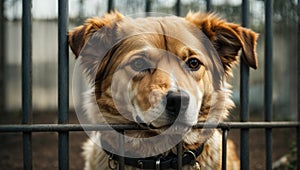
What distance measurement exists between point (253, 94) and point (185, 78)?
433cm

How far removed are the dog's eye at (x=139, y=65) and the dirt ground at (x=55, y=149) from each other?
286cm

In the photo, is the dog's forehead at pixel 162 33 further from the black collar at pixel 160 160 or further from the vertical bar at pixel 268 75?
the black collar at pixel 160 160

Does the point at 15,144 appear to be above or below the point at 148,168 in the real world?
below

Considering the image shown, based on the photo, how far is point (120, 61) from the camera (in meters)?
2.59

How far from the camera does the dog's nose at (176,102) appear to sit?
2.11 metres

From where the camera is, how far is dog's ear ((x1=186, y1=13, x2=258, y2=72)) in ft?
8.70

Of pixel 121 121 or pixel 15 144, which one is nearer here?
pixel 121 121

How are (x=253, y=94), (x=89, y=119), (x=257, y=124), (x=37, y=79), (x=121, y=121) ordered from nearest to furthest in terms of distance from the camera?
(x=257, y=124)
(x=121, y=121)
(x=89, y=119)
(x=253, y=94)
(x=37, y=79)

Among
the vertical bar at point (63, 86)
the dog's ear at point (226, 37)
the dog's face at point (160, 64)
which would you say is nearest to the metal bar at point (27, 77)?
the vertical bar at point (63, 86)

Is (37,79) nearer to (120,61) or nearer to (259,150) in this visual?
(259,150)

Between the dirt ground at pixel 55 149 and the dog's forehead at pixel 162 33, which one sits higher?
the dog's forehead at pixel 162 33

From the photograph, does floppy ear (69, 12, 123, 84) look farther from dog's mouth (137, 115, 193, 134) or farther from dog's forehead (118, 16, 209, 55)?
dog's mouth (137, 115, 193, 134)

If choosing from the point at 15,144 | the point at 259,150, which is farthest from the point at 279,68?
the point at 15,144

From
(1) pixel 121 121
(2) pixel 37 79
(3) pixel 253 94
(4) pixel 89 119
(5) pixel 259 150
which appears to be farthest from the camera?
(2) pixel 37 79
